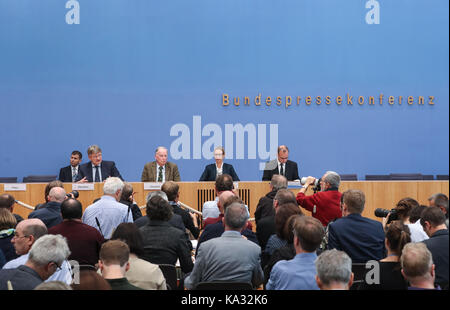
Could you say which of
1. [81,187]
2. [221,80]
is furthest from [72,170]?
[221,80]

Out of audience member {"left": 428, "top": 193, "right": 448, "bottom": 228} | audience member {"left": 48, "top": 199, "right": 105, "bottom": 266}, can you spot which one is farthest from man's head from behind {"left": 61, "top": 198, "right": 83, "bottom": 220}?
audience member {"left": 428, "top": 193, "right": 448, "bottom": 228}

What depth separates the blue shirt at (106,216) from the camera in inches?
188

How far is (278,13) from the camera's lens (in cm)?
980

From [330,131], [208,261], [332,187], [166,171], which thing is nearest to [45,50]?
[166,171]

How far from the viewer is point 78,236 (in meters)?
4.07

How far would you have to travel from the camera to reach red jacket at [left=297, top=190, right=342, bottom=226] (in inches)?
211

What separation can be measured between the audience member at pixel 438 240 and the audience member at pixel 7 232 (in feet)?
10.0

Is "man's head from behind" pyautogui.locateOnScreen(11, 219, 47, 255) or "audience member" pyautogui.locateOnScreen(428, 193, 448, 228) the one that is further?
"audience member" pyautogui.locateOnScreen(428, 193, 448, 228)

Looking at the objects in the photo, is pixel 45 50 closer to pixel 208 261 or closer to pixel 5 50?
pixel 5 50

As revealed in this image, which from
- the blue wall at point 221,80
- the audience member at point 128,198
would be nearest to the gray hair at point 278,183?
the audience member at point 128,198

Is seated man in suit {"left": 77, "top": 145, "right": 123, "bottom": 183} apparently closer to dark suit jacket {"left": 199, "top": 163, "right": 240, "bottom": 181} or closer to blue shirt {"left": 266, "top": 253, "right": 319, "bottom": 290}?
dark suit jacket {"left": 199, "top": 163, "right": 240, "bottom": 181}

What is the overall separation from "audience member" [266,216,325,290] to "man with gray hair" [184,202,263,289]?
1.14 ft

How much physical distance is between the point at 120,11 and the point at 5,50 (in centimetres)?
215

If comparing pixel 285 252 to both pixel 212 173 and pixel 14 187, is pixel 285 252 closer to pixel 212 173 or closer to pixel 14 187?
pixel 212 173
